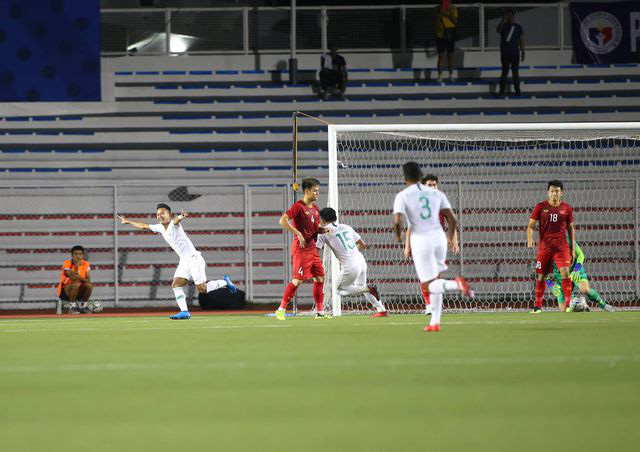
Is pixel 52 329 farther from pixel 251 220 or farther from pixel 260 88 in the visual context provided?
pixel 260 88

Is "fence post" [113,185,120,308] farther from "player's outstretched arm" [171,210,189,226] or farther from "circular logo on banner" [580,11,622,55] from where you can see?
"circular logo on banner" [580,11,622,55]

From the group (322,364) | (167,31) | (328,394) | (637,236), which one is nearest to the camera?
(328,394)

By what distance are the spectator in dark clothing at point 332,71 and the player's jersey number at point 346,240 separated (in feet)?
29.1

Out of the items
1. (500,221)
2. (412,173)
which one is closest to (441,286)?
(412,173)

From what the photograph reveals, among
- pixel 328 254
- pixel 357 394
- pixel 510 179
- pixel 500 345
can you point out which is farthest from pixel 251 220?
pixel 357 394

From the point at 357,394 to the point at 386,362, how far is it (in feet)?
5.06

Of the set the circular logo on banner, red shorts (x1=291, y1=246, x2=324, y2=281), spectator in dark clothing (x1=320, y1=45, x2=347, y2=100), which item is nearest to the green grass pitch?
red shorts (x1=291, y1=246, x2=324, y2=281)

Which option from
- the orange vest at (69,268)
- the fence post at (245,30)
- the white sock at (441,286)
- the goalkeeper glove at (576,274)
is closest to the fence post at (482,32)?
the fence post at (245,30)

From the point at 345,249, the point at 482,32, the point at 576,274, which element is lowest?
the point at 576,274

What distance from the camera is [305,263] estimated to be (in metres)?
13.4

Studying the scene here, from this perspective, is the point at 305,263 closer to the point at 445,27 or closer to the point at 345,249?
the point at 345,249

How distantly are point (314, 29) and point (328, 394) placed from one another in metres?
18.6

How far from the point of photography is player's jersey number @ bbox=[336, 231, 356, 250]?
13.5m

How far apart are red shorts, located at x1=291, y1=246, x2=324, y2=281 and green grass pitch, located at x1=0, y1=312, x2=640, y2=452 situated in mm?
4702
